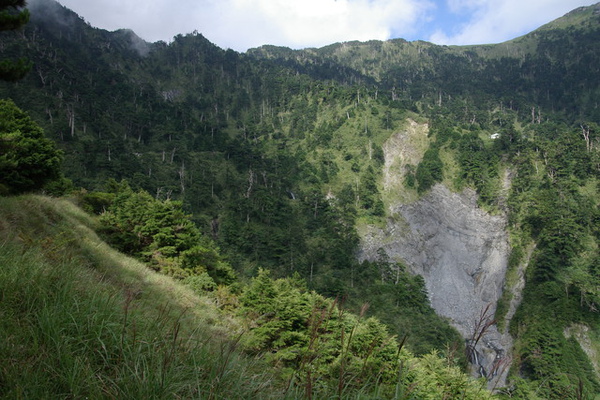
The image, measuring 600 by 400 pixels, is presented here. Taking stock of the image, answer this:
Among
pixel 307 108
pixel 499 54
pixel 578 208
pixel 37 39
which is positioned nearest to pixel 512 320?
pixel 578 208

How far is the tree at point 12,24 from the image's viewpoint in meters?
7.29

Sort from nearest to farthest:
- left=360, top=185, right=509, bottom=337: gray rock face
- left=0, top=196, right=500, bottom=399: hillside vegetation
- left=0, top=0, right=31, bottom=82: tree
→ left=0, top=196, right=500, bottom=399: hillside vegetation
left=0, top=0, right=31, bottom=82: tree
left=360, top=185, right=509, bottom=337: gray rock face

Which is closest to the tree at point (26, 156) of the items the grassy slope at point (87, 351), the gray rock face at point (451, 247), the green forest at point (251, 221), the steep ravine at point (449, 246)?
the green forest at point (251, 221)

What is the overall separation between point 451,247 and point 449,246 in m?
0.46

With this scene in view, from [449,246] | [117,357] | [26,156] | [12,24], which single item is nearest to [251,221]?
[449,246]

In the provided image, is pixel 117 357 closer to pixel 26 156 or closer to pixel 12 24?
pixel 12 24

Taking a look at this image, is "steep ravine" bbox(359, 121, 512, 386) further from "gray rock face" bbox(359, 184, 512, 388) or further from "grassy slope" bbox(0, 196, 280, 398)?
"grassy slope" bbox(0, 196, 280, 398)

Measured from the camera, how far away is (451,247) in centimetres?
7425

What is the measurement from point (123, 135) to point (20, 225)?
8016 centimetres

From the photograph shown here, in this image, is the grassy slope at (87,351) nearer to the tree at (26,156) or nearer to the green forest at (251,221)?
the green forest at (251,221)

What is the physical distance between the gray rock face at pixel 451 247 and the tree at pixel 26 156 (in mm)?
58670

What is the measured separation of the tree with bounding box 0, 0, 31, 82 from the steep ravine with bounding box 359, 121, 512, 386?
63.7 metres

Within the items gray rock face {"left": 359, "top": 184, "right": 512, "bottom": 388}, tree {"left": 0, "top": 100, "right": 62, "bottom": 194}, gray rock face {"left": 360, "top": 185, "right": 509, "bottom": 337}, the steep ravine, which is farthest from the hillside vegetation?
gray rock face {"left": 360, "top": 185, "right": 509, "bottom": 337}

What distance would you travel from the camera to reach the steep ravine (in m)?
63.5
